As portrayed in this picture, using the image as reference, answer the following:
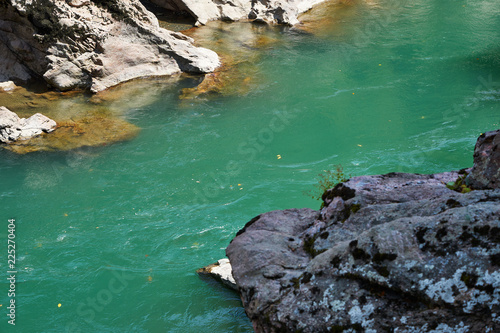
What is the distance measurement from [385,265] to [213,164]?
25.2 feet

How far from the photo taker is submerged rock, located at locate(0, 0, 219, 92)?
49.4 ft

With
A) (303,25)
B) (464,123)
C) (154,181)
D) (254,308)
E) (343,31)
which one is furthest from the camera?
(303,25)

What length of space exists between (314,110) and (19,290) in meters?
8.81

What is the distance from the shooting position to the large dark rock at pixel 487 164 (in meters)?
4.49

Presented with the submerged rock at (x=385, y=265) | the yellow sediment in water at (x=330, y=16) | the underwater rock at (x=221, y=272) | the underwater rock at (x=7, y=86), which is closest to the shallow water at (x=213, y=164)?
the underwater rock at (x=221, y=272)

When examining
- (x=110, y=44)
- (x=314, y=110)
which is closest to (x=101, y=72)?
(x=110, y=44)

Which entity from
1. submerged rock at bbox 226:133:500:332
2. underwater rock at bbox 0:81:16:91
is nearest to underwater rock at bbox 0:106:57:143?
underwater rock at bbox 0:81:16:91

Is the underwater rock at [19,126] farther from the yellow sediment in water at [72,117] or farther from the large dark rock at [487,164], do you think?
the large dark rock at [487,164]

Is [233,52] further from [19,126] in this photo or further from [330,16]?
[19,126]

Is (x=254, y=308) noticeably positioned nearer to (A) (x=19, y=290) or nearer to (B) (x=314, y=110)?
(A) (x=19, y=290)

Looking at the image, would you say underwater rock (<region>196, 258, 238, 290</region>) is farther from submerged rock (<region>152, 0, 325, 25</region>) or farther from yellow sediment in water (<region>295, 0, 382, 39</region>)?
submerged rock (<region>152, 0, 325, 25</region>)

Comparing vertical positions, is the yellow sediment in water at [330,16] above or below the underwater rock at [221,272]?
above

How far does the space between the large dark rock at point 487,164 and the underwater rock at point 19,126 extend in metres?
11.4

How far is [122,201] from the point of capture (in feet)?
32.2
